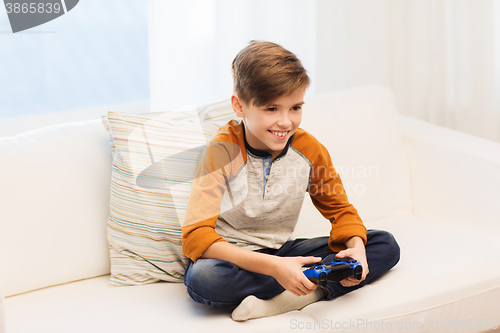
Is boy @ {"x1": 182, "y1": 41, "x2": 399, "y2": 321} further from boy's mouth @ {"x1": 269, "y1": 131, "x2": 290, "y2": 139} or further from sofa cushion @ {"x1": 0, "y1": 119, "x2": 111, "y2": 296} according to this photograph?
sofa cushion @ {"x1": 0, "y1": 119, "x2": 111, "y2": 296}

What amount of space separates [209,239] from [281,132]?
27 cm

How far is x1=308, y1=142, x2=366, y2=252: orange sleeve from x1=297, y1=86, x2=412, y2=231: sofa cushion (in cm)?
24

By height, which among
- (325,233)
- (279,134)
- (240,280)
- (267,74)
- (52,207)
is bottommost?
(325,233)

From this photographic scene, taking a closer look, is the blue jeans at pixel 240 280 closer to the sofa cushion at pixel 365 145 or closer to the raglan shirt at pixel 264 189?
the raglan shirt at pixel 264 189

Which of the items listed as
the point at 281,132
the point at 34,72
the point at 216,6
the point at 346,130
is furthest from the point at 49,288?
the point at 216,6

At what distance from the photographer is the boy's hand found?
896 millimetres

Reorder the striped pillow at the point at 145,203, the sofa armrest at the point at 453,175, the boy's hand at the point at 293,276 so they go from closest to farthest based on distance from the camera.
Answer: the boy's hand at the point at 293,276 < the striped pillow at the point at 145,203 < the sofa armrest at the point at 453,175

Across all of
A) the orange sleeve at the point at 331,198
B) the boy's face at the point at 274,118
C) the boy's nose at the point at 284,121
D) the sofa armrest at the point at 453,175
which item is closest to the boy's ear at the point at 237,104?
the boy's face at the point at 274,118

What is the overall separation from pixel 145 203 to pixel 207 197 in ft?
0.62

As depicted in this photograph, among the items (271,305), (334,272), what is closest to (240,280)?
(271,305)

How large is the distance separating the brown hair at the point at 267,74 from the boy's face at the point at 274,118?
0.05 feet

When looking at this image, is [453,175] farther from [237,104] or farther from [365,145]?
[237,104]

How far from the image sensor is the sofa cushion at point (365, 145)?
1431 millimetres

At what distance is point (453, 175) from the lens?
4.76 ft
